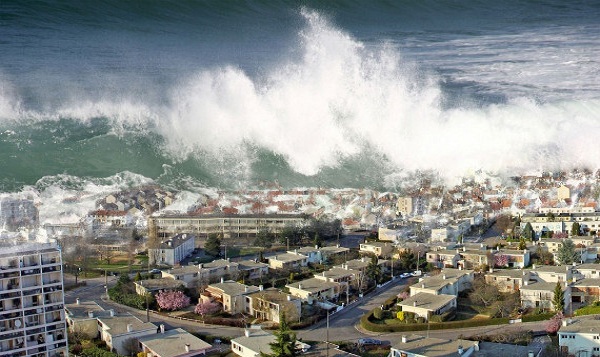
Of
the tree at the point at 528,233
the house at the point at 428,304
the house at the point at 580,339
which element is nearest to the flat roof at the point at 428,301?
the house at the point at 428,304

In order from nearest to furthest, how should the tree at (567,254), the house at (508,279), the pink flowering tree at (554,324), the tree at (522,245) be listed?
the pink flowering tree at (554,324), the house at (508,279), the tree at (567,254), the tree at (522,245)

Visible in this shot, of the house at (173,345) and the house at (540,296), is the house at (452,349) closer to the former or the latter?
the house at (540,296)

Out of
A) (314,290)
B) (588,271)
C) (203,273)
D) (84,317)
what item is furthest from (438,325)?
(84,317)

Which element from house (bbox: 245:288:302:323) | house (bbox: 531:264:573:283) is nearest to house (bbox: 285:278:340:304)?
house (bbox: 245:288:302:323)

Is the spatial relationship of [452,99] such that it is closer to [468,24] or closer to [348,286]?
[468,24]

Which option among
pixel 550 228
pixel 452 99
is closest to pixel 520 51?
pixel 452 99

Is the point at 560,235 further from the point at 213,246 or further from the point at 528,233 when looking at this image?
the point at 213,246
